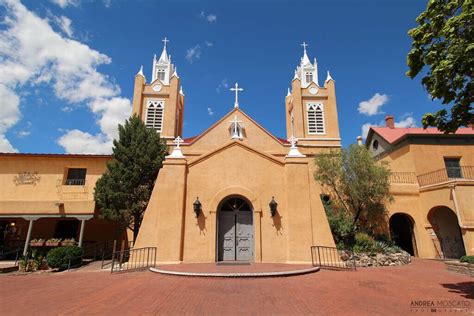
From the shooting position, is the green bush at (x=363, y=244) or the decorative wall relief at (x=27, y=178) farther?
the decorative wall relief at (x=27, y=178)

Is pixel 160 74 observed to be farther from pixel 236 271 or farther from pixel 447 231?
pixel 447 231

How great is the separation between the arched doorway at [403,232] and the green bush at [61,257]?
1962cm

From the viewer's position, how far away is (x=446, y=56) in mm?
6703

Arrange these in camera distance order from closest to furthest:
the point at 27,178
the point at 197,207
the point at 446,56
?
1. the point at 446,56
2. the point at 197,207
3. the point at 27,178

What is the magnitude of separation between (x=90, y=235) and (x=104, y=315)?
47.9 ft

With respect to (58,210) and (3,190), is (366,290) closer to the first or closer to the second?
(58,210)

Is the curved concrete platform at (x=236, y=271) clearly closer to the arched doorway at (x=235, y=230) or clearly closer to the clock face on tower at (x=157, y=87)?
the arched doorway at (x=235, y=230)

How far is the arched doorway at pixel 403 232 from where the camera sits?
60.6 feet

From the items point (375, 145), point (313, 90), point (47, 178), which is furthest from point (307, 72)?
point (47, 178)

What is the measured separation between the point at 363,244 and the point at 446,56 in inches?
405

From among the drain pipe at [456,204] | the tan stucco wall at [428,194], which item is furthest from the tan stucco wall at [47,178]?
the drain pipe at [456,204]

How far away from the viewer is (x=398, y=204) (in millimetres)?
18203

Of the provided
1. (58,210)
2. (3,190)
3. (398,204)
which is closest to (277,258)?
(398,204)

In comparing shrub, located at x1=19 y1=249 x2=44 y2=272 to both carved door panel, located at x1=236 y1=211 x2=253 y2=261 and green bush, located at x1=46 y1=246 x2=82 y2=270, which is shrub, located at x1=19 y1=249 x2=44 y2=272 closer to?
green bush, located at x1=46 y1=246 x2=82 y2=270
